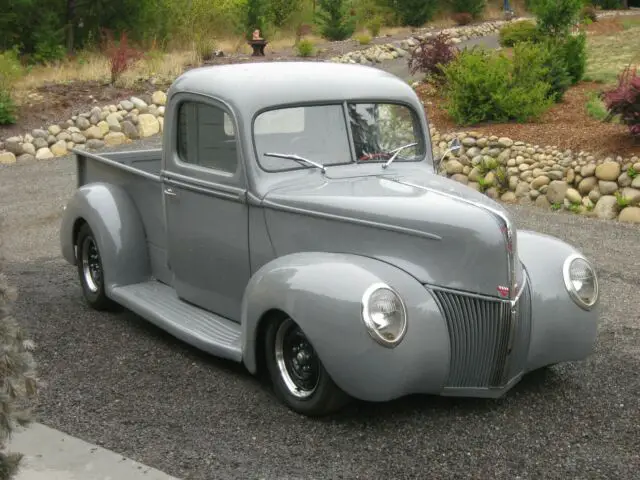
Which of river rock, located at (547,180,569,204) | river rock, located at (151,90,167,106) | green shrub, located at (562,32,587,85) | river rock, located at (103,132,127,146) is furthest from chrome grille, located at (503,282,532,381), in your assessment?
river rock, located at (151,90,167,106)

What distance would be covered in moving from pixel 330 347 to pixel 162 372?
1.49 metres

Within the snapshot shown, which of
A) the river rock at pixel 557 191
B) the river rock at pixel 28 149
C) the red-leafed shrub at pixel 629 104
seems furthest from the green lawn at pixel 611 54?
the river rock at pixel 28 149

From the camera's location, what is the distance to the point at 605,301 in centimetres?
732

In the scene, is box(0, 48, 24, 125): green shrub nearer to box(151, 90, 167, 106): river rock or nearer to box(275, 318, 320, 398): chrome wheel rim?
Answer: box(151, 90, 167, 106): river rock

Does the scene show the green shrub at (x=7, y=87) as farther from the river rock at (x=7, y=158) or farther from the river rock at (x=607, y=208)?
the river rock at (x=607, y=208)

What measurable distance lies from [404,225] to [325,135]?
116 cm

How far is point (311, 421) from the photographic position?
4988 millimetres

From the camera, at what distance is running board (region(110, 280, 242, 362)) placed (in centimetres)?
555

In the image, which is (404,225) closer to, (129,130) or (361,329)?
(361,329)

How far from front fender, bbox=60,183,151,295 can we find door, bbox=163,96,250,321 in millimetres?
447

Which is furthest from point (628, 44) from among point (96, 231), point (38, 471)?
point (38, 471)

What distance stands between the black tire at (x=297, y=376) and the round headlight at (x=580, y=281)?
1355 mm

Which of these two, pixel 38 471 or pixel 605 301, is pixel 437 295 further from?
pixel 605 301

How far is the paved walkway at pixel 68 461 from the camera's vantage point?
167 inches
